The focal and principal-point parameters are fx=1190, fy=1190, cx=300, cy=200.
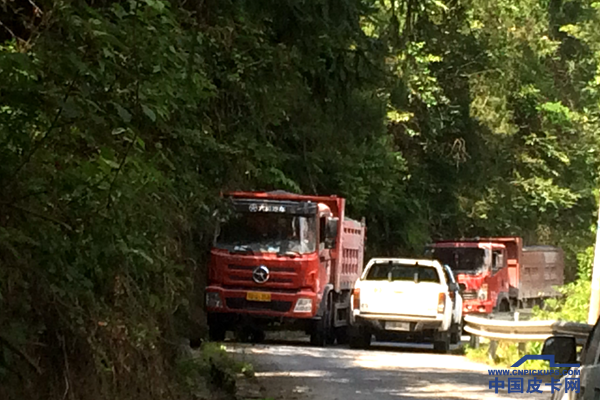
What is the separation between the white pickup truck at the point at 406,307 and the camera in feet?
76.2

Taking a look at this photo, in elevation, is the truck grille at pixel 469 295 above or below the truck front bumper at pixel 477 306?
above

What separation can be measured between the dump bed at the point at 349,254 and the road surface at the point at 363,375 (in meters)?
2.81

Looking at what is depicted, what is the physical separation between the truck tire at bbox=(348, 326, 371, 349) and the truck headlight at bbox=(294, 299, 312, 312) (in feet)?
5.45

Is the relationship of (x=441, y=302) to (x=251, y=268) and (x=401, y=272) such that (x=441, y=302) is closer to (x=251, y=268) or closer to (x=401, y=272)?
(x=401, y=272)

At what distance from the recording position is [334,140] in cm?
1719

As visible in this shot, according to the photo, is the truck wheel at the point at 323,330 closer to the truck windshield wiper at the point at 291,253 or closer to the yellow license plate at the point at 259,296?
the yellow license plate at the point at 259,296

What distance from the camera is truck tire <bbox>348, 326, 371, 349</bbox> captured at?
78.5 feet

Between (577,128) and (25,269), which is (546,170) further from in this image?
(25,269)

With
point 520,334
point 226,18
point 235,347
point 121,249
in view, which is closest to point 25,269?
point 121,249

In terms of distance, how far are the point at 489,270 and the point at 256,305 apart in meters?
11.2

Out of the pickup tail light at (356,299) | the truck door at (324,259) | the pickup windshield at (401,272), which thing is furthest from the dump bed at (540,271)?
the pickup tail light at (356,299)

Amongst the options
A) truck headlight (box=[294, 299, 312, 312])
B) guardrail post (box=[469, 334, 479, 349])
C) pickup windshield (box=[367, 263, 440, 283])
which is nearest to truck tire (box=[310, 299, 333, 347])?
truck headlight (box=[294, 299, 312, 312])

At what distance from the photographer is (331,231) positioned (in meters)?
23.3

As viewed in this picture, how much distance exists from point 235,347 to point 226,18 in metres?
9.18
